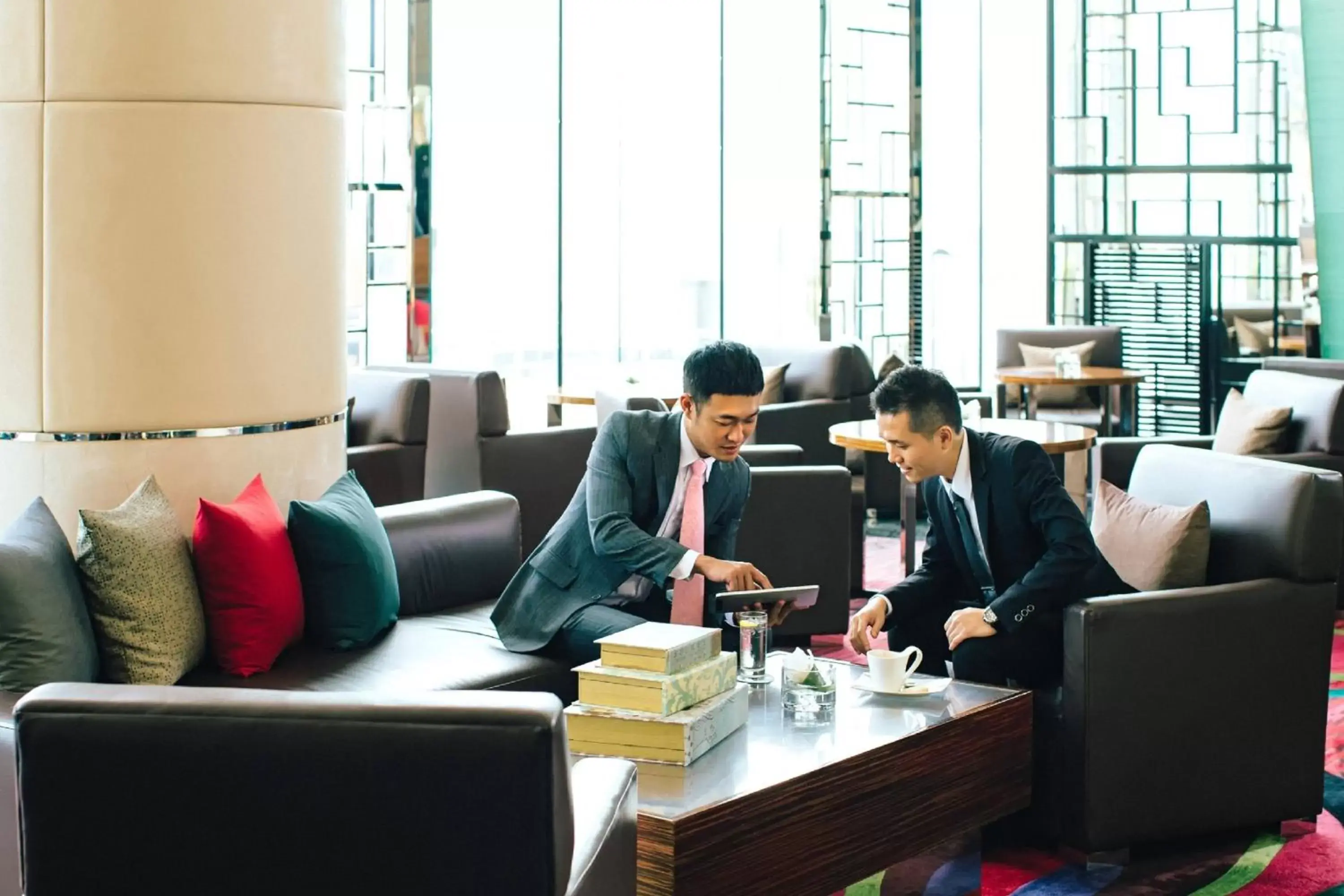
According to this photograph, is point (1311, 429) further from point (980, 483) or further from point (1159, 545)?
point (980, 483)

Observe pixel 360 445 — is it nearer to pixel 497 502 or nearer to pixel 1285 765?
pixel 497 502

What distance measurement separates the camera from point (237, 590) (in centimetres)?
349

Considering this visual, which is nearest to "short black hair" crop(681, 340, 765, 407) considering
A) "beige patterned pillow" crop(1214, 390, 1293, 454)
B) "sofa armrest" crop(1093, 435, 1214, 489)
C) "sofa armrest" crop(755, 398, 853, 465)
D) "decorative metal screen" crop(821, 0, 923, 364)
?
"sofa armrest" crop(1093, 435, 1214, 489)

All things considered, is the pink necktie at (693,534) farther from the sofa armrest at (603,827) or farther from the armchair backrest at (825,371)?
the armchair backrest at (825,371)

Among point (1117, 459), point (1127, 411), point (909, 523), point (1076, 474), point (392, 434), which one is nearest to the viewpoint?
point (1117, 459)

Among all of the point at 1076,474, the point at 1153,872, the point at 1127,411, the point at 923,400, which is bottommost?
the point at 1153,872

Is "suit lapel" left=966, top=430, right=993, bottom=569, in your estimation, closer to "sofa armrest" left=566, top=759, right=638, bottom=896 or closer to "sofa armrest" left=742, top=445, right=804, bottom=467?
"sofa armrest" left=566, top=759, right=638, bottom=896

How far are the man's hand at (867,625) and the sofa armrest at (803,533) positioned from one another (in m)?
1.61

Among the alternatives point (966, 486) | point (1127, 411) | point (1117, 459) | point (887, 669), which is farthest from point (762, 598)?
point (1127, 411)

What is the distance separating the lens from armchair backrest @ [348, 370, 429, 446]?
241 inches

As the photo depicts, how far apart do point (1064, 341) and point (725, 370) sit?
623 centimetres

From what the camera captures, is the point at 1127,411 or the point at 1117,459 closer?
the point at 1117,459

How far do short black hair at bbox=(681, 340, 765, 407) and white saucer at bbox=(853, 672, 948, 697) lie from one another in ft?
2.24

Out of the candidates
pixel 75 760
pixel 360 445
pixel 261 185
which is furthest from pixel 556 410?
pixel 75 760
